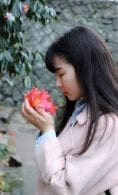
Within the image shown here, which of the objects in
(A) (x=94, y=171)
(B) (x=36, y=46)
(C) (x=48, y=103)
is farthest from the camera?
(B) (x=36, y=46)

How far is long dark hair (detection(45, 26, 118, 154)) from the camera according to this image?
1.63 m

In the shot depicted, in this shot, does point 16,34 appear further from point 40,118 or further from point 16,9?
point 40,118

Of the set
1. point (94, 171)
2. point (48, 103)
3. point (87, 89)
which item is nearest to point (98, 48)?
Result: point (87, 89)

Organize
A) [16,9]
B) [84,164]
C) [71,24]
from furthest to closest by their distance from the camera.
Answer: [71,24], [16,9], [84,164]

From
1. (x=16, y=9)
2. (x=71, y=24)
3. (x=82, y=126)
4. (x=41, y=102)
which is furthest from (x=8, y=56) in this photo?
(x=71, y=24)

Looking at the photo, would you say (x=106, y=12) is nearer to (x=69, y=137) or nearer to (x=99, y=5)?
(x=99, y=5)

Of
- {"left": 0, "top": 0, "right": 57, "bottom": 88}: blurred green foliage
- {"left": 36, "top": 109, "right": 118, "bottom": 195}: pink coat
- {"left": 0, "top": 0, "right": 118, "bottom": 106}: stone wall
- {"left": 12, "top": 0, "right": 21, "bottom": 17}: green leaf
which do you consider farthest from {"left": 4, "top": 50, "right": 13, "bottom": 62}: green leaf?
{"left": 0, "top": 0, "right": 118, "bottom": 106}: stone wall

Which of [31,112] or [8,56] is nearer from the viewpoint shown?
[31,112]

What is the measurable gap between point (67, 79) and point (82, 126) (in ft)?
0.54

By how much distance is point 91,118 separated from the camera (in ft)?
5.33

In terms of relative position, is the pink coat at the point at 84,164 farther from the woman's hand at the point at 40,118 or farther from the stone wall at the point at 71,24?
the stone wall at the point at 71,24

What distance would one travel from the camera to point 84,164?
159 cm

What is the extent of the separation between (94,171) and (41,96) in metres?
0.35

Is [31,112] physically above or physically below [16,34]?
above
